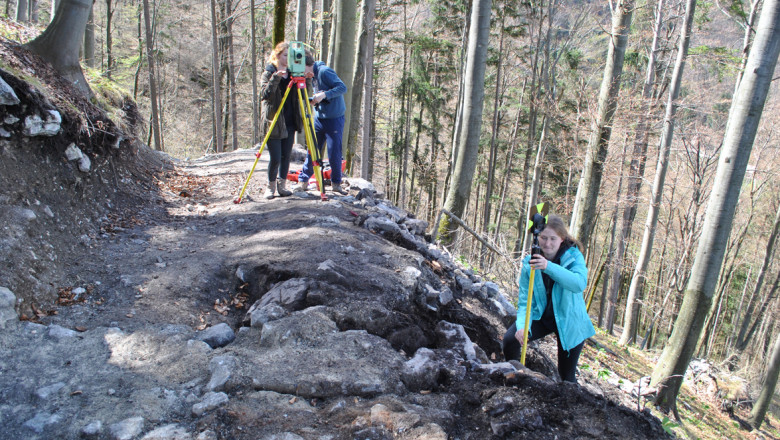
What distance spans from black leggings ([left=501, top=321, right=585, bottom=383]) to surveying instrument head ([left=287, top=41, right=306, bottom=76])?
4.07m

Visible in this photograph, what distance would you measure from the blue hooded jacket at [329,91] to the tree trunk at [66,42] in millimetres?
3084

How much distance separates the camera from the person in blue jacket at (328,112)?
19.3ft

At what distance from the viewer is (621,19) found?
9125 millimetres

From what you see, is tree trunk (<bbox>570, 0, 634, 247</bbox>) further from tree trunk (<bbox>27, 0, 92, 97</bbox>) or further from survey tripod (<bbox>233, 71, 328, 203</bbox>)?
tree trunk (<bbox>27, 0, 92, 97</bbox>)

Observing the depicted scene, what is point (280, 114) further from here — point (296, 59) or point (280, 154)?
point (296, 59)

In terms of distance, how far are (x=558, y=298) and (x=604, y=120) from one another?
765 centimetres

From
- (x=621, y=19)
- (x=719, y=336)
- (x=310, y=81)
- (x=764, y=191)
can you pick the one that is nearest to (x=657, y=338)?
(x=719, y=336)

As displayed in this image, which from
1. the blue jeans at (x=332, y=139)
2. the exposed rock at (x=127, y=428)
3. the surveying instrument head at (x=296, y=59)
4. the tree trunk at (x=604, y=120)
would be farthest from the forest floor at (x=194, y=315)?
the tree trunk at (x=604, y=120)

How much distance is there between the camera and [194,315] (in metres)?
3.48

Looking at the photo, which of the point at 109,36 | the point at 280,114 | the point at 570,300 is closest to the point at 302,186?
the point at 280,114

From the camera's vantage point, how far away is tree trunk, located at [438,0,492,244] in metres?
8.62

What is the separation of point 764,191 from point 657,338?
14.4 m

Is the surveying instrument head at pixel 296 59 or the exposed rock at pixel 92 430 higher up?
the surveying instrument head at pixel 296 59

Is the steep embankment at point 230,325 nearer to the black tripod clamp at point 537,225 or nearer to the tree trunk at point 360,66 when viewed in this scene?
the black tripod clamp at point 537,225
